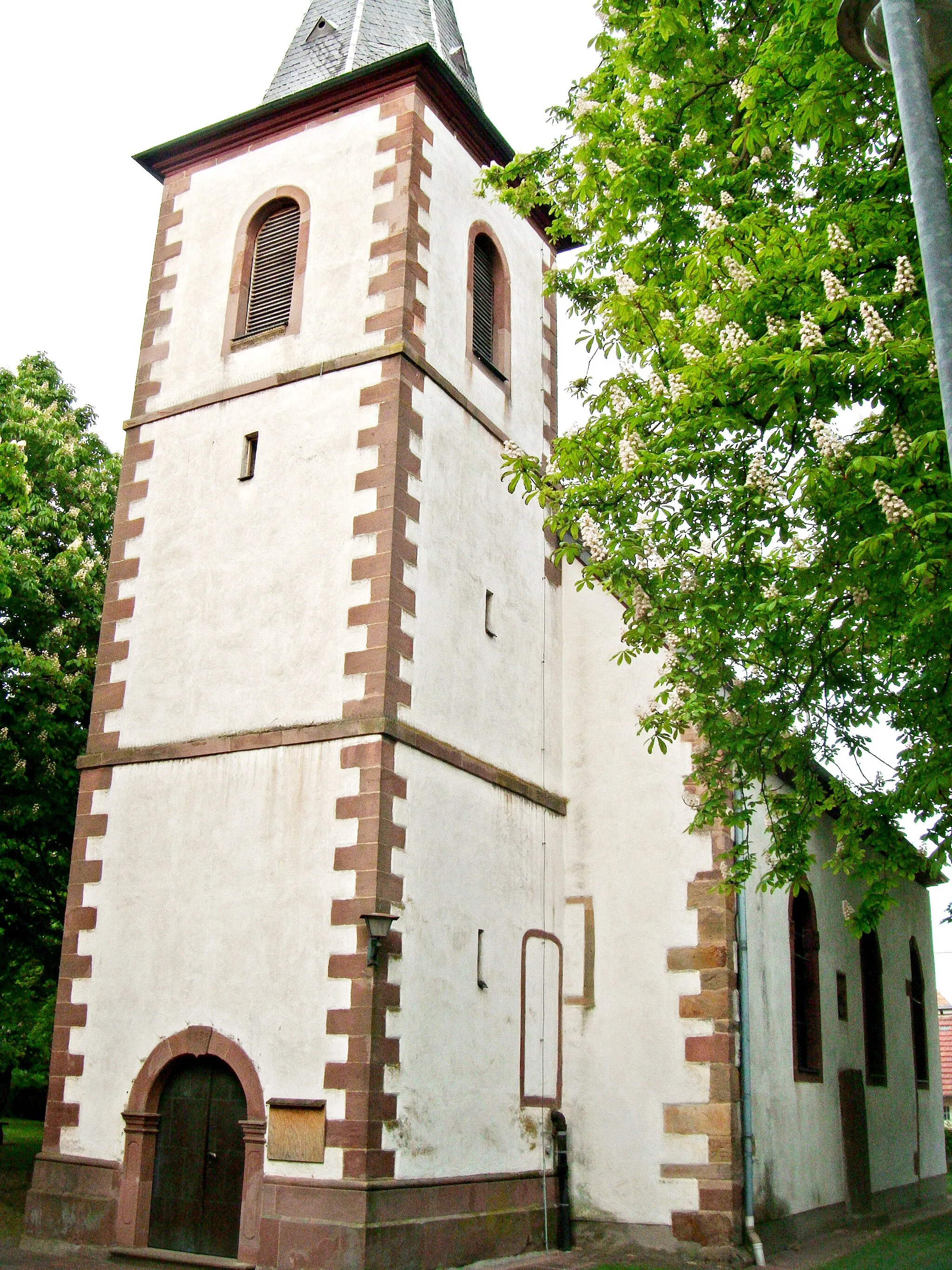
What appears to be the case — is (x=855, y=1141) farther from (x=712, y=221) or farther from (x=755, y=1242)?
(x=712, y=221)

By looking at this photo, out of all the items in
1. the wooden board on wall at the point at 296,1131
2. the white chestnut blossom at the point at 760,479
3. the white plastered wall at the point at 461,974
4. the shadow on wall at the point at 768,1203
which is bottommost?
the shadow on wall at the point at 768,1203

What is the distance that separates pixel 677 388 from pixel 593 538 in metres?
1.36

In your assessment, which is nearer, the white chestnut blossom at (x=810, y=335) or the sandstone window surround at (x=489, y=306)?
the white chestnut blossom at (x=810, y=335)

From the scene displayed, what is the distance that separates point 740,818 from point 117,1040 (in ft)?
21.4

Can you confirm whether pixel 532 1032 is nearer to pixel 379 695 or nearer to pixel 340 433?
pixel 379 695

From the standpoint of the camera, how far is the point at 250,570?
13648mm

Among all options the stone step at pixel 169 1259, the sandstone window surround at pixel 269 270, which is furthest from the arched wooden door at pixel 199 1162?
the sandstone window surround at pixel 269 270

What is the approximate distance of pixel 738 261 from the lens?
8.82 m

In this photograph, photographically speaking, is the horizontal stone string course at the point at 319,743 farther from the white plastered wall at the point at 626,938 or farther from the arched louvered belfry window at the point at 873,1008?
the arched louvered belfry window at the point at 873,1008

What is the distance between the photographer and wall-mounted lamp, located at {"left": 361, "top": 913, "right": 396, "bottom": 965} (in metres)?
→ 11.3

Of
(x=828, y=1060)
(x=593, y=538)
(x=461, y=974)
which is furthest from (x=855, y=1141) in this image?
(x=593, y=538)

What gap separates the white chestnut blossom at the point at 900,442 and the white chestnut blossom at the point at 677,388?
4.69 ft

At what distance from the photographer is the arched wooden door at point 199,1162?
451 inches

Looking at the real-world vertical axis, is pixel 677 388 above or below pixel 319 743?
above
